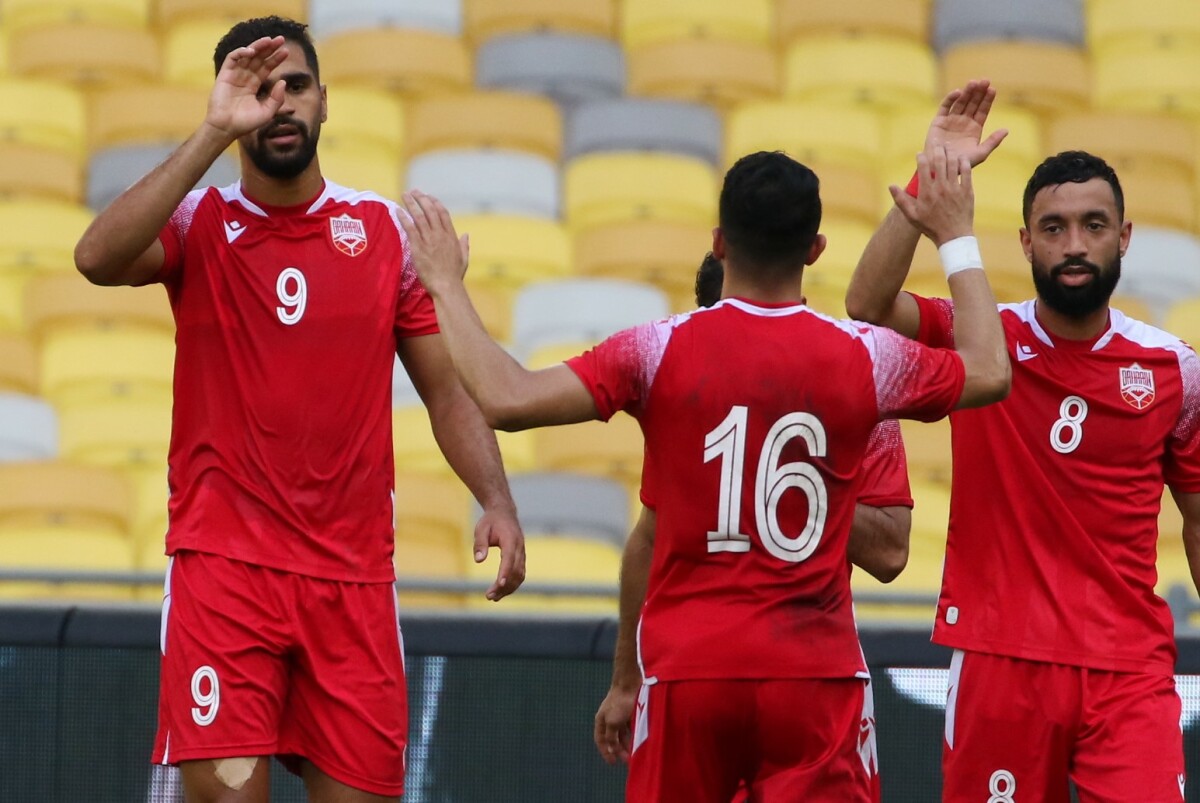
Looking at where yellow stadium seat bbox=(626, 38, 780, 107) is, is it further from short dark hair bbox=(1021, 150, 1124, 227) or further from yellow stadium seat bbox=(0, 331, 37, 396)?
short dark hair bbox=(1021, 150, 1124, 227)

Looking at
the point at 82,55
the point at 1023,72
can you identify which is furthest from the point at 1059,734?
the point at 82,55

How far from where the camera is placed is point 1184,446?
527cm

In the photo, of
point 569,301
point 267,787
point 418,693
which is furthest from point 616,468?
point 267,787

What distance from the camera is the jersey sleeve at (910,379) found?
4199 millimetres

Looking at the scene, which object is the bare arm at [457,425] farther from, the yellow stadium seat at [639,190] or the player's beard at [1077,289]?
the yellow stadium seat at [639,190]

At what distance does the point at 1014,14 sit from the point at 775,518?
32.2ft

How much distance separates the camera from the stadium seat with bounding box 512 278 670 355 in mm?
10328

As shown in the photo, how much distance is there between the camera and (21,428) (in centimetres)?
981

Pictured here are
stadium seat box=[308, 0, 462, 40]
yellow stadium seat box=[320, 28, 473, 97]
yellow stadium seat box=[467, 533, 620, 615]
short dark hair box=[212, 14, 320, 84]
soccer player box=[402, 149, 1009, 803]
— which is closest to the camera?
soccer player box=[402, 149, 1009, 803]

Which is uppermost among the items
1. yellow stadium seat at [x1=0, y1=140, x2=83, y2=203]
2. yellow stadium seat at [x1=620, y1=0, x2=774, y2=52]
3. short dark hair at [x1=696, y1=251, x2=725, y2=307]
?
yellow stadium seat at [x1=620, y1=0, x2=774, y2=52]

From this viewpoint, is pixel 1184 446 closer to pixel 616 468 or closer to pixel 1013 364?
pixel 1013 364

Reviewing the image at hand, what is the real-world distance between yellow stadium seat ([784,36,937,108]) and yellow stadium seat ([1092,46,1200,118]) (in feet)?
3.93

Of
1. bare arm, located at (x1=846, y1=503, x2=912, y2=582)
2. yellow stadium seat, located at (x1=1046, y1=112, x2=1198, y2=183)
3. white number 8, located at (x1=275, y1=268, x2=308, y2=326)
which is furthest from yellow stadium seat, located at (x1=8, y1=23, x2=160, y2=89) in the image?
bare arm, located at (x1=846, y1=503, x2=912, y2=582)

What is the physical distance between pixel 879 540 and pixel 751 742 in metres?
0.94
